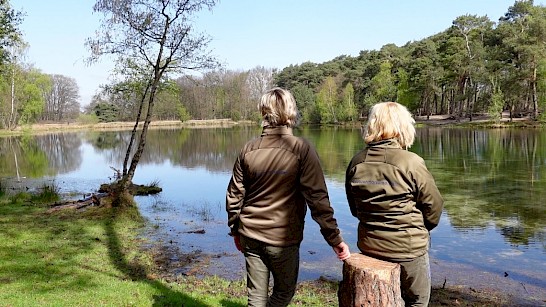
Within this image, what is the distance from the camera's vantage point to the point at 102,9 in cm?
1328

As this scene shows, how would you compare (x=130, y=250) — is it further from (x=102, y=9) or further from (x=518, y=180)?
(x=518, y=180)

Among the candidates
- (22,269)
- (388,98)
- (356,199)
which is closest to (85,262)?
(22,269)

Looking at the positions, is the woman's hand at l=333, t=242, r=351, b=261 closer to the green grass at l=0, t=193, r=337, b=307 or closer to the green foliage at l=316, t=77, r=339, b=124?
the green grass at l=0, t=193, r=337, b=307

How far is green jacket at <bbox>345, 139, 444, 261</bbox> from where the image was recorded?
3.11 m

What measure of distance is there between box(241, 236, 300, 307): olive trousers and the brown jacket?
0.07m

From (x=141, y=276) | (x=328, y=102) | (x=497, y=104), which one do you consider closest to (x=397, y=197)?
(x=141, y=276)

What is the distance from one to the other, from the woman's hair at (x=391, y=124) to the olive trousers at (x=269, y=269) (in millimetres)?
1031

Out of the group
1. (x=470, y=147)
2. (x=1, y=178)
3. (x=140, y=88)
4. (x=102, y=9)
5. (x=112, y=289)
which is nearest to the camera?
(x=112, y=289)

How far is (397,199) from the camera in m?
3.15

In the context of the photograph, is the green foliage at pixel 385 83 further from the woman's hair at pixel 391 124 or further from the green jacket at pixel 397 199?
the green jacket at pixel 397 199

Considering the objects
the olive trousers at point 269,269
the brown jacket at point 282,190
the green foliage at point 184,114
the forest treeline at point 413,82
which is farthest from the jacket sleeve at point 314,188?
the green foliage at point 184,114

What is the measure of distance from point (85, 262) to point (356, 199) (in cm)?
524

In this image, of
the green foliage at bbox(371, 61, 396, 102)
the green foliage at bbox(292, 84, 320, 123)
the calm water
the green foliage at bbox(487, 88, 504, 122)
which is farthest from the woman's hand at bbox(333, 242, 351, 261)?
the green foliage at bbox(292, 84, 320, 123)

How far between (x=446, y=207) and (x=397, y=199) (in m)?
10.7
